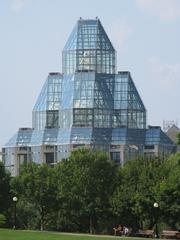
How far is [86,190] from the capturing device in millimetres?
79812

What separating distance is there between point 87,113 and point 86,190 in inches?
3347

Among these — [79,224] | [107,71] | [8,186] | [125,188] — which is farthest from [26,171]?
[107,71]

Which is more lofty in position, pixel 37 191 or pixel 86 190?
pixel 86 190

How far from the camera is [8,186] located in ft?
279

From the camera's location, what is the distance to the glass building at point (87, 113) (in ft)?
534

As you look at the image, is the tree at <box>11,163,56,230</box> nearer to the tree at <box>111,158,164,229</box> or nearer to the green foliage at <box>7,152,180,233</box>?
the green foliage at <box>7,152,180,233</box>

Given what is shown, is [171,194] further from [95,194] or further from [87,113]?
[87,113]

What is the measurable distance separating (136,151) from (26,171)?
8003 cm

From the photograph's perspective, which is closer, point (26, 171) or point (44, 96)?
point (26, 171)

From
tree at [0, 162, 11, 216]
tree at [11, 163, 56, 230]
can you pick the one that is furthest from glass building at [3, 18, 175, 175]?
tree at [0, 162, 11, 216]

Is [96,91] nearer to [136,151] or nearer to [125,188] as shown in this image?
[136,151]

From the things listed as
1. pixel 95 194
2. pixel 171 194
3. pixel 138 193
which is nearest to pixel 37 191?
pixel 95 194

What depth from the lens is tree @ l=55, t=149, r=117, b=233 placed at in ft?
261

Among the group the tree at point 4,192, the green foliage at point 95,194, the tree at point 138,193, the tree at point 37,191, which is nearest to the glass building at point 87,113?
the tree at point 37,191
